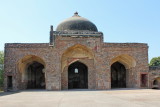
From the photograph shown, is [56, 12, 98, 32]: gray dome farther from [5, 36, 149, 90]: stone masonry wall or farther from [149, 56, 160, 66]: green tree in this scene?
[149, 56, 160, 66]: green tree

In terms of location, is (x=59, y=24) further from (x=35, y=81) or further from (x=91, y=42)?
(x=35, y=81)

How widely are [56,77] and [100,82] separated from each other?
13.7 feet

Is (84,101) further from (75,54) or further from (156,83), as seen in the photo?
(156,83)

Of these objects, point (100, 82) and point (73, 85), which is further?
point (73, 85)

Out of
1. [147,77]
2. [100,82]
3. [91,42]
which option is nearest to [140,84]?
[147,77]

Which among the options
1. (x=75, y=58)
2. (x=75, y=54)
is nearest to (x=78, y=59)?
(x=75, y=58)

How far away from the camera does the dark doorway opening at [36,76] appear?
80.2 ft

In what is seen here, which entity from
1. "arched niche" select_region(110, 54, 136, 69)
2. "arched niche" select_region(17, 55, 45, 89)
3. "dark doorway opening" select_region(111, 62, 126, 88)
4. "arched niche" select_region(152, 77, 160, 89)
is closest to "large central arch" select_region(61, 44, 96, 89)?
"arched niche" select_region(110, 54, 136, 69)

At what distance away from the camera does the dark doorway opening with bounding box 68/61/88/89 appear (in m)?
25.8

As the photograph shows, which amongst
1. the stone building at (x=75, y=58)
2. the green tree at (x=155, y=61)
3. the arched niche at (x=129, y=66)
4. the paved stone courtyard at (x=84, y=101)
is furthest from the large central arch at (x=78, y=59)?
the green tree at (x=155, y=61)

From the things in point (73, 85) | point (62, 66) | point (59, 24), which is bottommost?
point (73, 85)

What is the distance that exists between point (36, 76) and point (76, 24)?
27.4 feet

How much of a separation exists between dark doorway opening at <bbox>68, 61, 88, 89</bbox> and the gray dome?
16.7 ft

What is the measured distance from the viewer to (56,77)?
1945 cm
